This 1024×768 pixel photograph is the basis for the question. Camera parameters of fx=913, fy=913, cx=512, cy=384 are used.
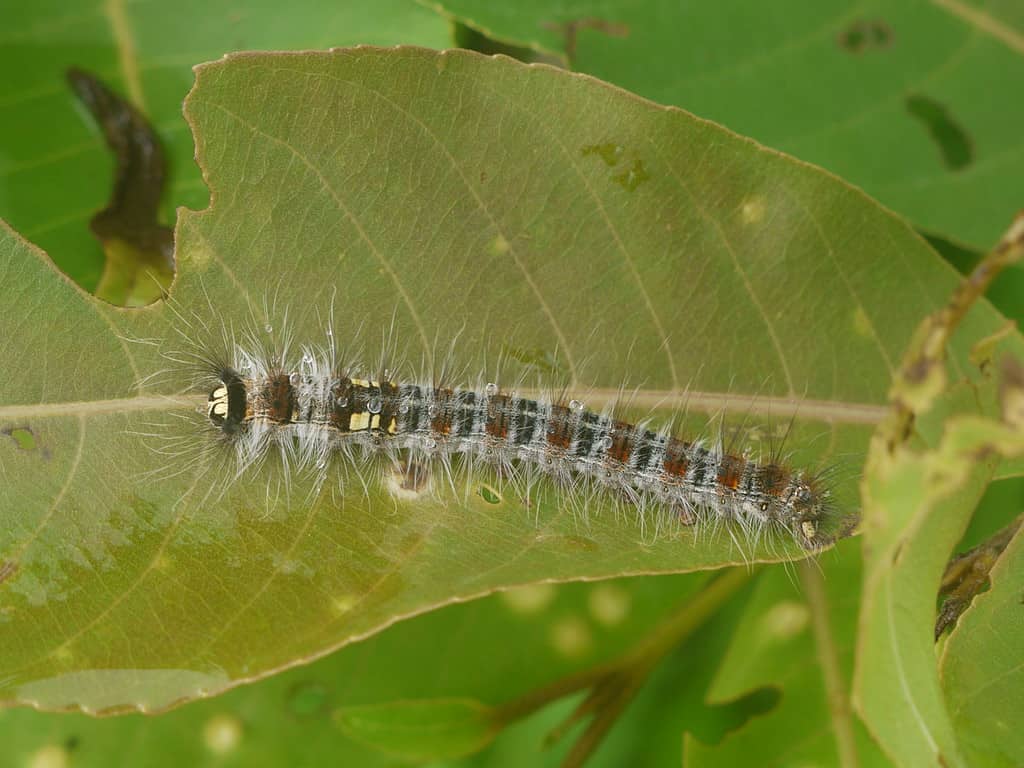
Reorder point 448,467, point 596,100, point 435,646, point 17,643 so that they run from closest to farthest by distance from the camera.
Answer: point 17,643
point 596,100
point 448,467
point 435,646

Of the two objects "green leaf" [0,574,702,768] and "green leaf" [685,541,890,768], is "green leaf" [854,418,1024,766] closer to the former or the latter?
"green leaf" [685,541,890,768]

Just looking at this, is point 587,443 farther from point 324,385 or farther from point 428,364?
point 324,385

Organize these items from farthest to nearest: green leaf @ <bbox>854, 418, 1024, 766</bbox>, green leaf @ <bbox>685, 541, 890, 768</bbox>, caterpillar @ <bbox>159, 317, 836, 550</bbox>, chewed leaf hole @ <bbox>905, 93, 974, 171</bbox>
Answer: chewed leaf hole @ <bbox>905, 93, 974, 171</bbox> → caterpillar @ <bbox>159, 317, 836, 550</bbox> → green leaf @ <bbox>685, 541, 890, 768</bbox> → green leaf @ <bbox>854, 418, 1024, 766</bbox>

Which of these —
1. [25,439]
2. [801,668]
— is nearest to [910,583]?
[801,668]

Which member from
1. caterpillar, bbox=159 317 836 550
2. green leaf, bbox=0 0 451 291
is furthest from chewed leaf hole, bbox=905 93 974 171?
green leaf, bbox=0 0 451 291

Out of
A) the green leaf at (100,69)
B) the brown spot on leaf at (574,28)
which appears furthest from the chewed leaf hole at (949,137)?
the green leaf at (100,69)

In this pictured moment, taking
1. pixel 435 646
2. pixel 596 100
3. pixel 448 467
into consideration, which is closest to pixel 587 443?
pixel 448 467
